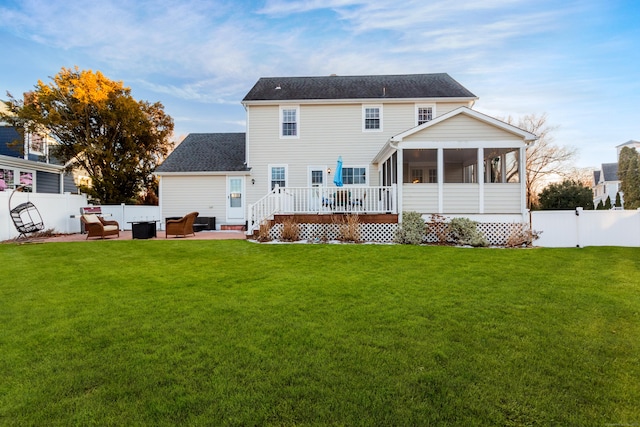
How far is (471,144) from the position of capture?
10828 mm

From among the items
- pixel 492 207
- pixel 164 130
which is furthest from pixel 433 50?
pixel 164 130

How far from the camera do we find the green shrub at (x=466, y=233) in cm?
1002

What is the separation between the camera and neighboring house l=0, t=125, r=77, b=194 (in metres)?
15.5

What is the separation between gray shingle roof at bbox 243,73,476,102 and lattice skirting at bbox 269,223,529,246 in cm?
721

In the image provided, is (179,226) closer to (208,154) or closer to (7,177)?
(208,154)

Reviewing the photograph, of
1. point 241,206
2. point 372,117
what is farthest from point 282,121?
point 241,206

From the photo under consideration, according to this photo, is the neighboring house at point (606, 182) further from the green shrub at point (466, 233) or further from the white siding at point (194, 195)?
the white siding at point (194, 195)

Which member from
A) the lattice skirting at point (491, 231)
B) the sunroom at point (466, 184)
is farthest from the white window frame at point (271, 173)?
the lattice skirting at point (491, 231)

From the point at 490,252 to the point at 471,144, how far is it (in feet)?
13.1

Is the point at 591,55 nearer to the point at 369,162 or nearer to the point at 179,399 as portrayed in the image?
the point at 369,162

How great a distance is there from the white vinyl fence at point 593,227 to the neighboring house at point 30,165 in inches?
874

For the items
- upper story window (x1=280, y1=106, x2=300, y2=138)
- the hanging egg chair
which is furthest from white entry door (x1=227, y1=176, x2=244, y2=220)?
the hanging egg chair

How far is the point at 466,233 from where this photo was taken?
400 inches

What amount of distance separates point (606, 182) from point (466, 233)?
4173 centimetres
